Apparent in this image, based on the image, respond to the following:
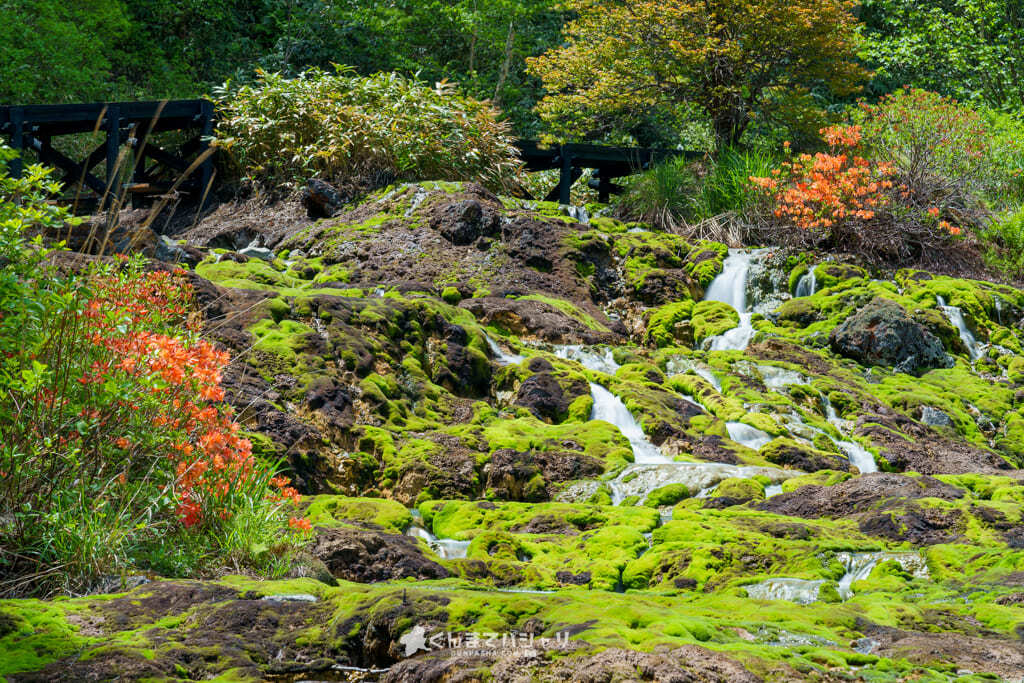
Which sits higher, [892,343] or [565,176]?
[565,176]

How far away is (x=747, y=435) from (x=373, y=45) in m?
19.2

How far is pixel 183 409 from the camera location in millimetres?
4762

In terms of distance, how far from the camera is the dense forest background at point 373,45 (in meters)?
20.9

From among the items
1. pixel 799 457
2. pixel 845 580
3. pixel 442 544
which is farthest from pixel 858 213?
pixel 442 544

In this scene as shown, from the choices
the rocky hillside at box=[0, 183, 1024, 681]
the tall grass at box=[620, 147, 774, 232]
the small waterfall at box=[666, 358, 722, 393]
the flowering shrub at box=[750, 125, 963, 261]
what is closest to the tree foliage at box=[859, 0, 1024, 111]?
the tall grass at box=[620, 147, 774, 232]

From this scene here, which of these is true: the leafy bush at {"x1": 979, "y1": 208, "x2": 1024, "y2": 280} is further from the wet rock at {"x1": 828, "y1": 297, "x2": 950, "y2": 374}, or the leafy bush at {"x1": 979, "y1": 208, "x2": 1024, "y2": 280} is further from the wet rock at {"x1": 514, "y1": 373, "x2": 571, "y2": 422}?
the wet rock at {"x1": 514, "y1": 373, "x2": 571, "y2": 422}

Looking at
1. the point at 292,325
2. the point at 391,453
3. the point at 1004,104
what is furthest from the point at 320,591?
the point at 1004,104

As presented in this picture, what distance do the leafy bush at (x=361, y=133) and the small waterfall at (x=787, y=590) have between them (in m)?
11.1

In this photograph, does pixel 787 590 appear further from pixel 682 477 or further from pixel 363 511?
pixel 363 511

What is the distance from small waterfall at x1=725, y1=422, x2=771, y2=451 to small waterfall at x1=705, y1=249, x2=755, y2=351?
119 inches

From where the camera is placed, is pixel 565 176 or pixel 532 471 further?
pixel 565 176

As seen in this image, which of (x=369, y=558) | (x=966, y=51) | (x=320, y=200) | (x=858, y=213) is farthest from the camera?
(x=966, y=51)

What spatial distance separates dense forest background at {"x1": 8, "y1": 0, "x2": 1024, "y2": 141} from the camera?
20.9 meters

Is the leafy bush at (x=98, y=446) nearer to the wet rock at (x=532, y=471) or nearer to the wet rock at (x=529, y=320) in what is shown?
the wet rock at (x=532, y=471)
